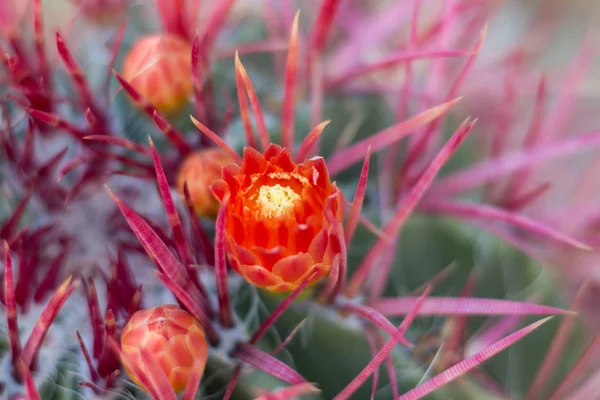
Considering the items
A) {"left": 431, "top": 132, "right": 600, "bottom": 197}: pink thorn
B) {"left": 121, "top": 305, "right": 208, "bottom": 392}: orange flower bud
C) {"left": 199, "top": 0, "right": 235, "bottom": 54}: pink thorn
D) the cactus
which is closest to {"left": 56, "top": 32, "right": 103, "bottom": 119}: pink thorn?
the cactus

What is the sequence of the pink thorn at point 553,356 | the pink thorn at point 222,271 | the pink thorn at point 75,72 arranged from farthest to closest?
the pink thorn at point 553,356
the pink thorn at point 75,72
the pink thorn at point 222,271

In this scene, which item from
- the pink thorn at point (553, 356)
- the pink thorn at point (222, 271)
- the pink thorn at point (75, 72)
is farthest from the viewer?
the pink thorn at point (553, 356)

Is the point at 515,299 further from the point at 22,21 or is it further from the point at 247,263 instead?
the point at 22,21

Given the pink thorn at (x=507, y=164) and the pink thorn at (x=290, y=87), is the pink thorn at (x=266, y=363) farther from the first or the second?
the pink thorn at (x=507, y=164)

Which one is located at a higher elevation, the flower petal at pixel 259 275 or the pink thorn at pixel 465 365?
the flower petal at pixel 259 275

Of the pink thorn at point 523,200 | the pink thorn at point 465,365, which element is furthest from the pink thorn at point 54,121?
the pink thorn at point 523,200

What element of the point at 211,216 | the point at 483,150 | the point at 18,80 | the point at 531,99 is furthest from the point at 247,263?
the point at 531,99

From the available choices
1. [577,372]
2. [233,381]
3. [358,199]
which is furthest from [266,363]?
[577,372]
